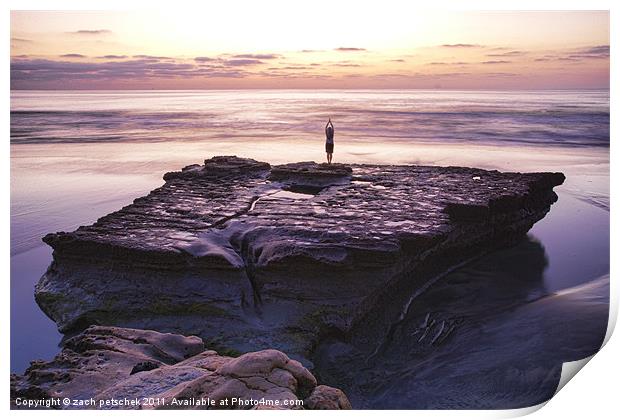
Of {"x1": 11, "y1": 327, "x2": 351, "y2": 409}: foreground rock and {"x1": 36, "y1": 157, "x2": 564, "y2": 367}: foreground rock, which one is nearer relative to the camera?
{"x1": 11, "y1": 327, "x2": 351, "y2": 409}: foreground rock

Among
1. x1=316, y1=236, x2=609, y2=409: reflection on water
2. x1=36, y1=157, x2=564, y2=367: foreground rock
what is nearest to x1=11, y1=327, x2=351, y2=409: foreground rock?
x1=36, y1=157, x2=564, y2=367: foreground rock

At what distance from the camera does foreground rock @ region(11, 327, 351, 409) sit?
11.6ft

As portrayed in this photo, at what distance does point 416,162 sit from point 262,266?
7.18m

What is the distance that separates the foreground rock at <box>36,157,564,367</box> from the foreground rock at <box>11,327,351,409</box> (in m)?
0.69

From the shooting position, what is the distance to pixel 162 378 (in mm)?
3787

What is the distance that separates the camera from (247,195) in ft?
23.1

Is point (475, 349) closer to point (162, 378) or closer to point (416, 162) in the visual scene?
point (162, 378)

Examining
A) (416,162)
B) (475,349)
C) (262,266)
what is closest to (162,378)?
(262,266)

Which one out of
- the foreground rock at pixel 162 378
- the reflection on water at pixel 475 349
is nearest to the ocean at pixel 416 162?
the reflection on water at pixel 475 349

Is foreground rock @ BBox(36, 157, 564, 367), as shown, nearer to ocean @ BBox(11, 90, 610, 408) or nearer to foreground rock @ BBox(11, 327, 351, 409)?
ocean @ BBox(11, 90, 610, 408)

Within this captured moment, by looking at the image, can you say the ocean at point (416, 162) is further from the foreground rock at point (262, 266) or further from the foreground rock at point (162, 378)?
the foreground rock at point (162, 378)

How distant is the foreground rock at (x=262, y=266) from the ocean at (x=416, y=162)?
0.30m

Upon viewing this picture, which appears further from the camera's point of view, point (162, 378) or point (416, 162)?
point (416, 162)

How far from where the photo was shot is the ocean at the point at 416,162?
15.7 feet
